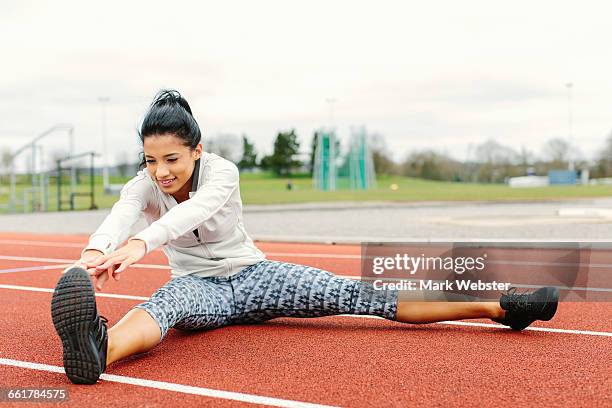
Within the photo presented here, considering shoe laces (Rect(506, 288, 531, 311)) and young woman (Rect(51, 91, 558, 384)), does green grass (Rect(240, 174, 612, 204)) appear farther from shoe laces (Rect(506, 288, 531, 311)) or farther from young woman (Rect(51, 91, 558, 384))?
young woman (Rect(51, 91, 558, 384))

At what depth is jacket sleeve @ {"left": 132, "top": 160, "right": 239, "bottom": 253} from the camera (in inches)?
131

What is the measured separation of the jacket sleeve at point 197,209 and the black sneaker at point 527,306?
1682mm

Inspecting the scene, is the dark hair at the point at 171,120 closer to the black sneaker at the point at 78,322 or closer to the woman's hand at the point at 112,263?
the woman's hand at the point at 112,263

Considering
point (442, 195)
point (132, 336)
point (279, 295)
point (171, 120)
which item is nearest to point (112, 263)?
point (132, 336)

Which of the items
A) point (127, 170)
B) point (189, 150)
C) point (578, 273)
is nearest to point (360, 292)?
point (189, 150)

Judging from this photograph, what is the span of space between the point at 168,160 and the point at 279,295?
1.02m

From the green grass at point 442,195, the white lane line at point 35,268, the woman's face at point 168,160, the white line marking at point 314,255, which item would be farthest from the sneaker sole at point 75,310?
the green grass at point 442,195

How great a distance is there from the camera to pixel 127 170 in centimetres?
6888

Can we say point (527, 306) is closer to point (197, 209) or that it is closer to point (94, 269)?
point (197, 209)

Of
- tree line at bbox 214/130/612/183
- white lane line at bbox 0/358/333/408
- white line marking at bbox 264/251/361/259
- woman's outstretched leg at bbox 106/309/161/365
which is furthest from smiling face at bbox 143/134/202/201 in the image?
tree line at bbox 214/130/612/183

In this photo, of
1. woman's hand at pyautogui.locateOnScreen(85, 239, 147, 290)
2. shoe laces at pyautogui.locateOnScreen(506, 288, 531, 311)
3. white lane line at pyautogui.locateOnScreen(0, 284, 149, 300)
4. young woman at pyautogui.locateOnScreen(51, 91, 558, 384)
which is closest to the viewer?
woman's hand at pyautogui.locateOnScreen(85, 239, 147, 290)

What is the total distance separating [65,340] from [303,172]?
77591 millimetres

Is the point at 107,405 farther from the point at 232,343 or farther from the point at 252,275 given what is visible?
the point at 252,275

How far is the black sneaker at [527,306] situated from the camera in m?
3.81
